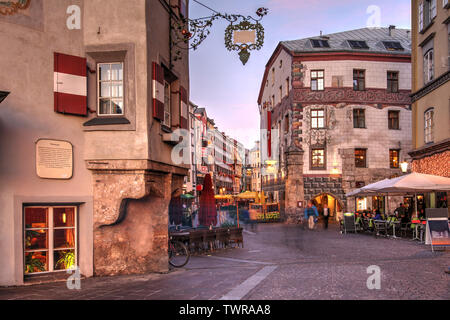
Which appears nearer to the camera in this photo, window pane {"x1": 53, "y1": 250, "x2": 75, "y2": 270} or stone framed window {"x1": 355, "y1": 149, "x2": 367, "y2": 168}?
window pane {"x1": 53, "y1": 250, "x2": 75, "y2": 270}

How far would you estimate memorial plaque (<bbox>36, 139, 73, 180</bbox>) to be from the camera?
9703mm

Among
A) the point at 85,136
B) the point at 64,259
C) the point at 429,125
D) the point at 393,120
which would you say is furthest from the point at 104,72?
the point at 393,120

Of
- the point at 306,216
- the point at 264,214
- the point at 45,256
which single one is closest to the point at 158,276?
the point at 45,256

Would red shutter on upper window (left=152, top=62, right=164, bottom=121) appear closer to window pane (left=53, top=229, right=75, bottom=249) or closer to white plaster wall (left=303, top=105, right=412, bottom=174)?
window pane (left=53, top=229, right=75, bottom=249)

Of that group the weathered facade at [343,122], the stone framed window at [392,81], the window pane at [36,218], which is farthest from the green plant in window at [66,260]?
the stone framed window at [392,81]

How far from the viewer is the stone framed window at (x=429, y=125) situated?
23.4m

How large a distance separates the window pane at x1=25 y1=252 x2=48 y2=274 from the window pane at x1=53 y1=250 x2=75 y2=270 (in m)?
0.23

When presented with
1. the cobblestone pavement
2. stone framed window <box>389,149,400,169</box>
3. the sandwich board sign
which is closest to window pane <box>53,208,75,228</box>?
the cobblestone pavement

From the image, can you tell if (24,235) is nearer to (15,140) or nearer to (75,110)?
(15,140)

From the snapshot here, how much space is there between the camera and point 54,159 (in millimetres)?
9906

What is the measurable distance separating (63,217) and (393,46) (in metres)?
32.8

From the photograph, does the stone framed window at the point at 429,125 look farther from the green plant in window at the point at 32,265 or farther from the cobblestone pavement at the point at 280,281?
the green plant in window at the point at 32,265

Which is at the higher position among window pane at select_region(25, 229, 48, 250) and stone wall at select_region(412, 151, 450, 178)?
stone wall at select_region(412, 151, 450, 178)

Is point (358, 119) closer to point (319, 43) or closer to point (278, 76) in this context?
point (319, 43)
